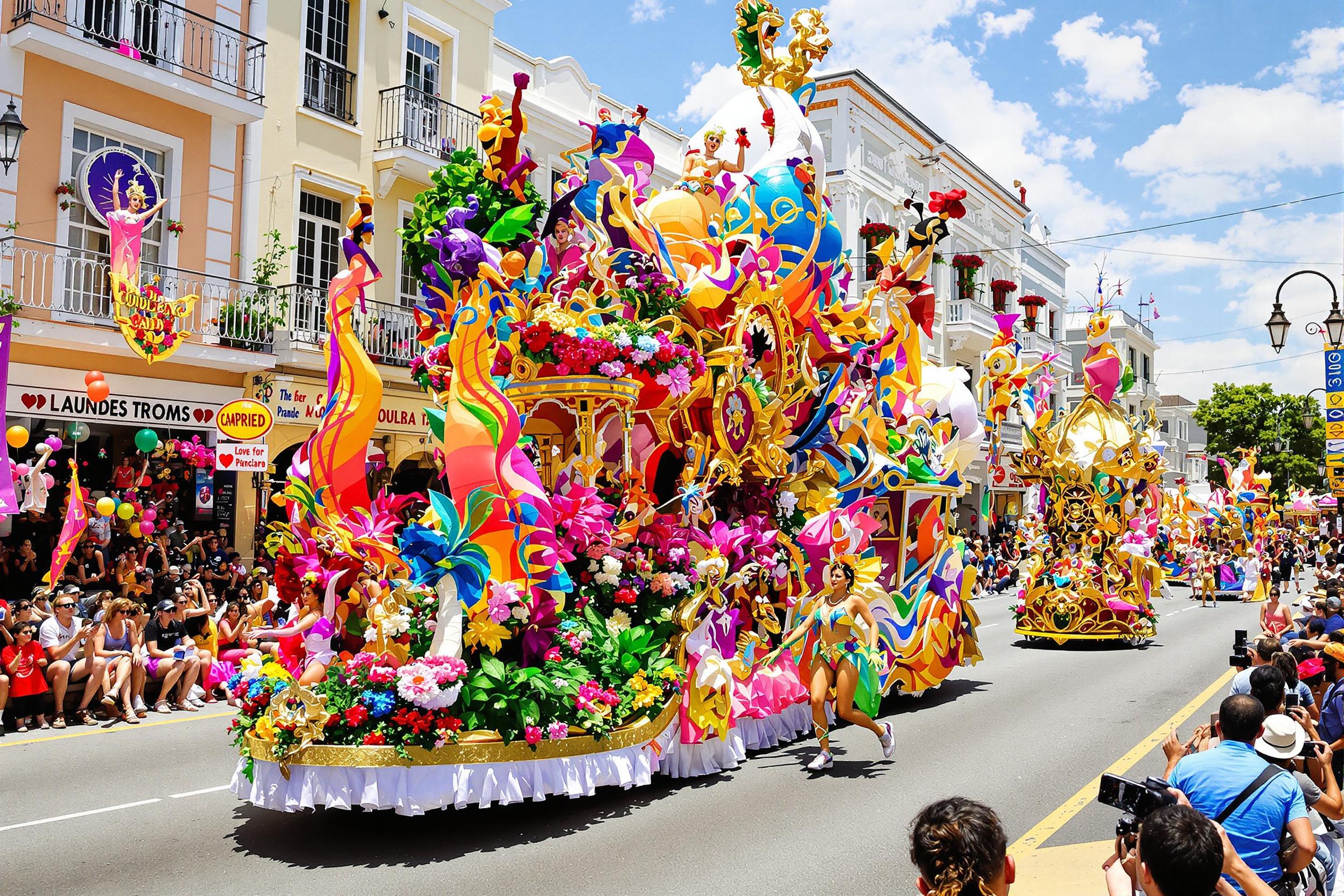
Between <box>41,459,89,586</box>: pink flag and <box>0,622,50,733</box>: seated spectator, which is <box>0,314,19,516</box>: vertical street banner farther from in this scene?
<box>0,622,50,733</box>: seated spectator

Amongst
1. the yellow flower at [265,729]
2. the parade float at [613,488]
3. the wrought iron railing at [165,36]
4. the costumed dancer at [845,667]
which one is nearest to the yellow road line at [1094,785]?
the costumed dancer at [845,667]

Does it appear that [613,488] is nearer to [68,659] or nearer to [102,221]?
[68,659]

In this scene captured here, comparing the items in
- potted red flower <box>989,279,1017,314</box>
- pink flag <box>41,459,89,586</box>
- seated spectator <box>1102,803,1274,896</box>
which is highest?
potted red flower <box>989,279,1017,314</box>

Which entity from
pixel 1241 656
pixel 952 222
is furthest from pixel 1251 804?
pixel 952 222

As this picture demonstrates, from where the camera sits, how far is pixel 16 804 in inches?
300

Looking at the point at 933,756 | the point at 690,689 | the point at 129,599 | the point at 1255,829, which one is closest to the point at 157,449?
the point at 129,599

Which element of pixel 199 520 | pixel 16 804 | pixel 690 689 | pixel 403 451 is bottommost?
pixel 16 804

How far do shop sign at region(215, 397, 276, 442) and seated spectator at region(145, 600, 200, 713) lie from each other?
2.16 meters

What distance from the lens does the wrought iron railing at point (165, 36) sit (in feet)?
47.6

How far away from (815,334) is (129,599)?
7.75m

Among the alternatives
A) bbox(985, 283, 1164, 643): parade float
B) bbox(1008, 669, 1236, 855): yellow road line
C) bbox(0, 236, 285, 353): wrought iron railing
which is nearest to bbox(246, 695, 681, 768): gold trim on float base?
bbox(1008, 669, 1236, 855): yellow road line

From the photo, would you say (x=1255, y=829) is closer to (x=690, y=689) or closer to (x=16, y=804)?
(x=690, y=689)

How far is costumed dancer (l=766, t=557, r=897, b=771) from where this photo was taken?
8805mm

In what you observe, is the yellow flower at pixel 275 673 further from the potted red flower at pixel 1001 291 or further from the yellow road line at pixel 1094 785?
the potted red flower at pixel 1001 291
